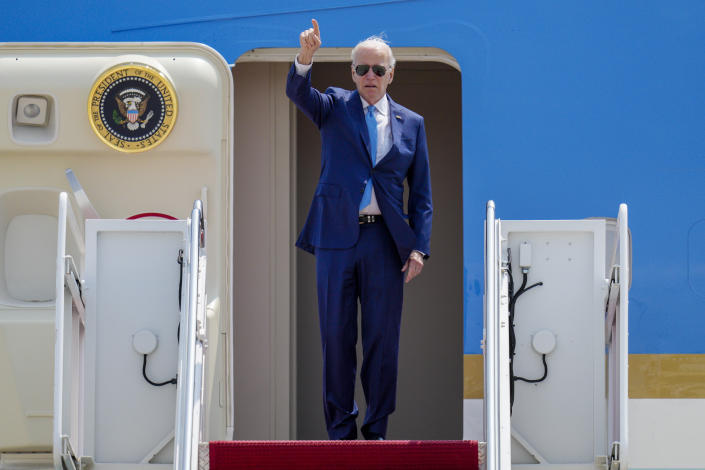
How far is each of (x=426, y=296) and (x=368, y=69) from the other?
2539mm

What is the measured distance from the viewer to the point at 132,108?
424 cm

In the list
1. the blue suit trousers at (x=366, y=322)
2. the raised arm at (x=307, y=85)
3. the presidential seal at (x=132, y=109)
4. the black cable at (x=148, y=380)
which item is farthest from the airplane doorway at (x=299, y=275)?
the black cable at (x=148, y=380)

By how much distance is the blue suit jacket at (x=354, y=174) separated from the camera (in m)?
3.77

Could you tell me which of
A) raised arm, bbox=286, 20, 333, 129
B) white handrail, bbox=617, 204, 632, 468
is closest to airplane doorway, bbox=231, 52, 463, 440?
raised arm, bbox=286, 20, 333, 129

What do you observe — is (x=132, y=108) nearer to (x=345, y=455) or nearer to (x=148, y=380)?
→ (x=148, y=380)

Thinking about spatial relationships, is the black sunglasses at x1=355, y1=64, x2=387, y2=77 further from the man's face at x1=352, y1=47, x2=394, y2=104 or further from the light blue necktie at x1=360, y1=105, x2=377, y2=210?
the light blue necktie at x1=360, y1=105, x2=377, y2=210

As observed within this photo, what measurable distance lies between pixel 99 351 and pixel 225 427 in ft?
2.82

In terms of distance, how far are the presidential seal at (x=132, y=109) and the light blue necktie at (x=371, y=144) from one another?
2.72ft

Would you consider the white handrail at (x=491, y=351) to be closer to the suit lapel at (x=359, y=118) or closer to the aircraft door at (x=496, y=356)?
the aircraft door at (x=496, y=356)

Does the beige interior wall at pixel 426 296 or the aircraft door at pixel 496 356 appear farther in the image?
the beige interior wall at pixel 426 296

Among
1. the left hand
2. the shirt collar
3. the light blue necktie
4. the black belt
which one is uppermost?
the shirt collar

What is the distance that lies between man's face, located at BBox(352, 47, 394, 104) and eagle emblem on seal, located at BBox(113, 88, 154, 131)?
2.92ft

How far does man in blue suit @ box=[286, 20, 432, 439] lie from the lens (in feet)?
12.4

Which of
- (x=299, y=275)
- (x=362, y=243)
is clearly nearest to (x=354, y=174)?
(x=362, y=243)
